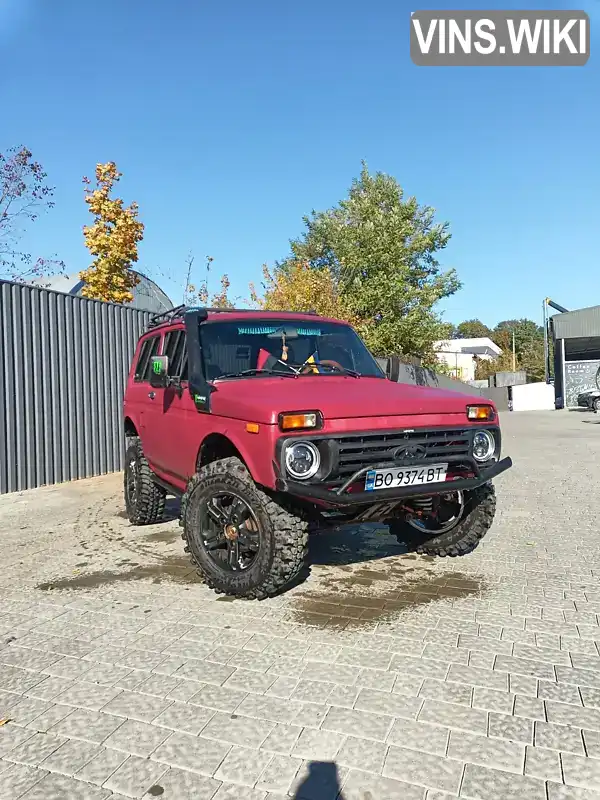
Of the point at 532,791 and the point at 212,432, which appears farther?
the point at 212,432

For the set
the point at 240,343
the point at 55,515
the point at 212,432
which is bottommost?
the point at 55,515

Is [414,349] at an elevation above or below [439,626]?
above

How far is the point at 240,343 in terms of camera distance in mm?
4867

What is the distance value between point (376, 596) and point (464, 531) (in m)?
1.10

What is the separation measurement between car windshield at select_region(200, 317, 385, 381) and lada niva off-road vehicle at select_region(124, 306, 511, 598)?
0.5 inches

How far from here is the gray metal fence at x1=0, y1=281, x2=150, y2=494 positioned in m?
9.06

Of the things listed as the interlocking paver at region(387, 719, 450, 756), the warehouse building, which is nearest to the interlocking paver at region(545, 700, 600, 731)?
the interlocking paver at region(387, 719, 450, 756)

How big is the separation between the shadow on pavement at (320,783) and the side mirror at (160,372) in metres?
3.31

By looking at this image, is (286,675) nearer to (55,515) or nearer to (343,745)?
(343,745)

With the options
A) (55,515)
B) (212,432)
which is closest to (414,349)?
(55,515)

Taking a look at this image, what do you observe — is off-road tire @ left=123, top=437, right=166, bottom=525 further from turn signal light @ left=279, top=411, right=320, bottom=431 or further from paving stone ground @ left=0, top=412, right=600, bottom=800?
turn signal light @ left=279, top=411, right=320, bottom=431

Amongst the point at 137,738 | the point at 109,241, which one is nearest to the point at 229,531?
the point at 137,738

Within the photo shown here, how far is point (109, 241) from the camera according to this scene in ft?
46.7

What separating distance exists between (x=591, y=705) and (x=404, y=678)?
2.77 feet
